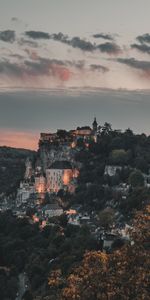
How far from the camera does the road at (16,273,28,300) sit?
55.6 m

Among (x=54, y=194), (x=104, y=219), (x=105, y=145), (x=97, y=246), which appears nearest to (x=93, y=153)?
(x=105, y=145)

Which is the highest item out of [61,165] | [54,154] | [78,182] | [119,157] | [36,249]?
[119,157]

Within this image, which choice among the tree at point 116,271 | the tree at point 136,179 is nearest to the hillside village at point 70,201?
the tree at point 136,179

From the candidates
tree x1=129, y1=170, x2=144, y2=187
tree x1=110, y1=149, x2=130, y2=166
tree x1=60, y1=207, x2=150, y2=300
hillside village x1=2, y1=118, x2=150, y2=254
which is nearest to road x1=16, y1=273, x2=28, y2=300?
hillside village x1=2, y1=118, x2=150, y2=254

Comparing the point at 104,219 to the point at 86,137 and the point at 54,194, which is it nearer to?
the point at 54,194

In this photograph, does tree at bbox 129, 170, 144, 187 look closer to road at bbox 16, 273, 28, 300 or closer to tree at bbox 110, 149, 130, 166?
tree at bbox 110, 149, 130, 166

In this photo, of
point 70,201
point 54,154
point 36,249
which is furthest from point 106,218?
point 54,154

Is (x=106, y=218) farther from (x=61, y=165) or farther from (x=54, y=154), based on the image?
(x=54, y=154)

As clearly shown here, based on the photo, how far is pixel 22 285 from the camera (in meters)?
59.1

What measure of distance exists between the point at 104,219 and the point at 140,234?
55802 mm

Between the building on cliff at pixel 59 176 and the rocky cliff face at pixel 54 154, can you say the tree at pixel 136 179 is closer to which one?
the building on cliff at pixel 59 176

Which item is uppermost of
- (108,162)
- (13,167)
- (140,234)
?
(140,234)

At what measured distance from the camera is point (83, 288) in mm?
14984

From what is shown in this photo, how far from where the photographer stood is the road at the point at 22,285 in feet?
182
